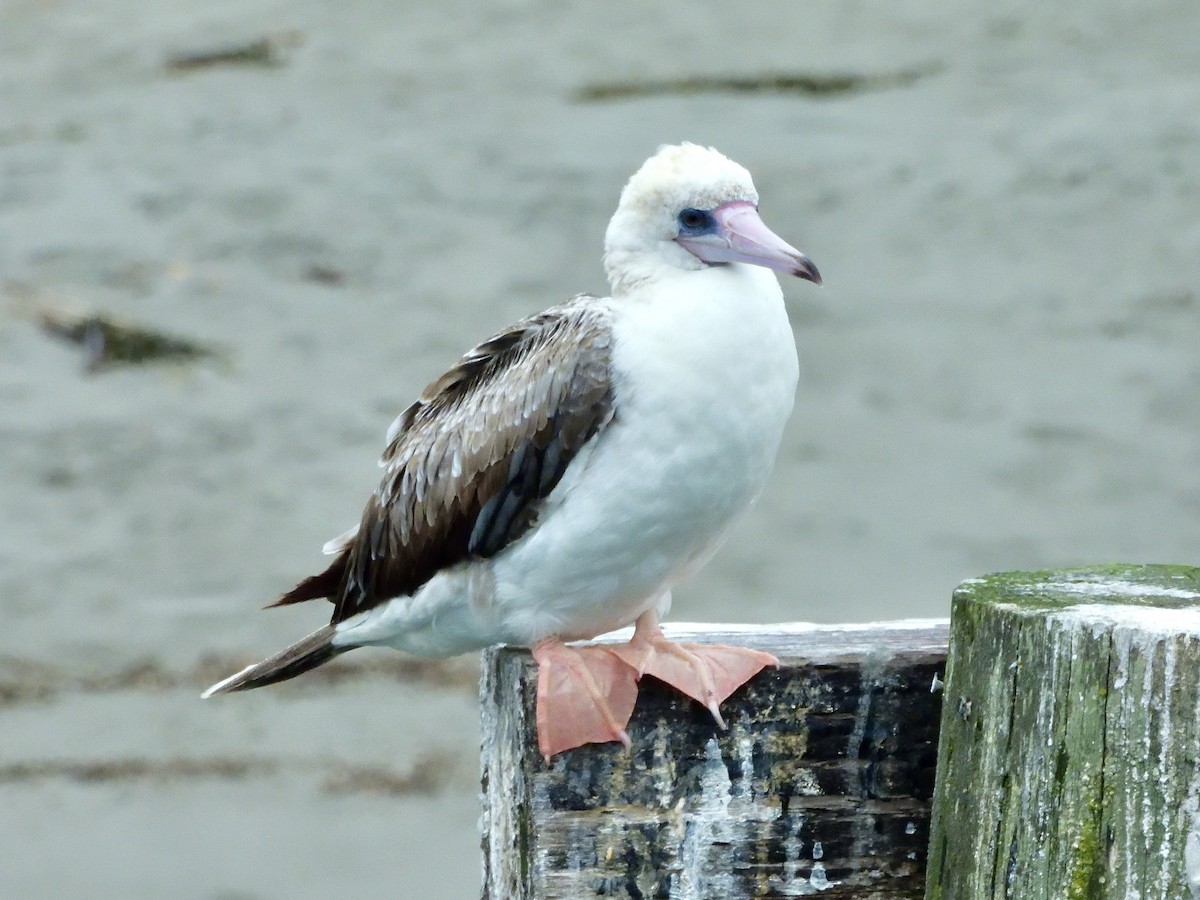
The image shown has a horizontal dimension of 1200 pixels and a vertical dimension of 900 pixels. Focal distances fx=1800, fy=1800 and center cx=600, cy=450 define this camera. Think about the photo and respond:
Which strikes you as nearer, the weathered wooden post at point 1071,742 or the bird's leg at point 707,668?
the weathered wooden post at point 1071,742

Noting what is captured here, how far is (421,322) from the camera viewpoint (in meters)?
10.4

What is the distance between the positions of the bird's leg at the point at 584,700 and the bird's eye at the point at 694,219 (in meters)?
0.89

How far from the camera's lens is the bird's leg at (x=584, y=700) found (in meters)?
3.12

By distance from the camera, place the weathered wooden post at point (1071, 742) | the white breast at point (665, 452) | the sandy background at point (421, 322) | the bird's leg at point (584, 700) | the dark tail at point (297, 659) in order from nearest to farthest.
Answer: the weathered wooden post at point (1071, 742) → the bird's leg at point (584, 700) → the white breast at point (665, 452) → the dark tail at point (297, 659) → the sandy background at point (421, 322)

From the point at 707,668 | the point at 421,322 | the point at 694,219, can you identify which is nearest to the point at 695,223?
the point at 694,219

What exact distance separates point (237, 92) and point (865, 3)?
4.27 meters

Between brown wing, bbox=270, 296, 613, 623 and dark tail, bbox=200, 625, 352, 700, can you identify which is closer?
brown wing, bbox=270, 296, 613, 623

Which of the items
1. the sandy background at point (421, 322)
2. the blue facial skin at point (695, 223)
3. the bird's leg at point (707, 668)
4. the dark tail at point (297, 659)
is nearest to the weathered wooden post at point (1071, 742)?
the bird's leg at point (707, 668)

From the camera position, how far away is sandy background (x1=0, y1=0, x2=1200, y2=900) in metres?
8.09

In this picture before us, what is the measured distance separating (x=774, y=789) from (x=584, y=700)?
38 cm

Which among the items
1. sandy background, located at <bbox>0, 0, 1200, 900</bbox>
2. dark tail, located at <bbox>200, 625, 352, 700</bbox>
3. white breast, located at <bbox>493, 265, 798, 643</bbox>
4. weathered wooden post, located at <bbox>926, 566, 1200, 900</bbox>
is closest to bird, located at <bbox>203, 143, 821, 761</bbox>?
white breast, located at <bbox>493, 265, 798, 643</bbox>

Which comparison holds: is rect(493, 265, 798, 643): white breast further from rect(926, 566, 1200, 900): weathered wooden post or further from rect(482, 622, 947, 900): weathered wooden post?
rect(926, 566, 1200, 900): weathered wooden post

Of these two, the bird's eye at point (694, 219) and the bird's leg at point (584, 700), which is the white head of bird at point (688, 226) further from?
the bird's leg at point (584, 700)

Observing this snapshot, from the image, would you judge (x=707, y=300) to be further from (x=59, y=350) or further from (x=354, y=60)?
(x=354, y=60)
